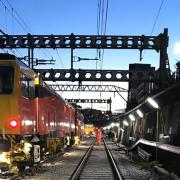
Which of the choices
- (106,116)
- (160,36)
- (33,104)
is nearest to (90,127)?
(106,116)

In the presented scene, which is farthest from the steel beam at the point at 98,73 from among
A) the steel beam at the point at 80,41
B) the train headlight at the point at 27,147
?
the train headlight at the point at 27,147

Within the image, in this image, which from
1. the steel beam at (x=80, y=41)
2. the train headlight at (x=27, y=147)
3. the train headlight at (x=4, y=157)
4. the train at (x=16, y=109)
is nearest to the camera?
the train headlight at (x=4, y=157)

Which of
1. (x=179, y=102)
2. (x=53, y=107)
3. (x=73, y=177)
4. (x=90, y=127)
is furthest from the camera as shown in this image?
(x=90, y=127)

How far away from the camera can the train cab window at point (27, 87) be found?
17.1 m

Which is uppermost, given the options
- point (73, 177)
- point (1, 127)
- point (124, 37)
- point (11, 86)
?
point (124, 37)

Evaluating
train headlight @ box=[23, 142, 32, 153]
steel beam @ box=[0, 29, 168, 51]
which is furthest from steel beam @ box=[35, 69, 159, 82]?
train headlight @ box=[23, 142, 32, 153]

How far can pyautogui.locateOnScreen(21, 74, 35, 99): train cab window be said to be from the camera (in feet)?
56.2

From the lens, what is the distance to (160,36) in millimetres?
45000

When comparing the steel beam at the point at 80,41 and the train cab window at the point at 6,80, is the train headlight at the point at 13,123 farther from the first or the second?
the steel beam at the point at 80,41

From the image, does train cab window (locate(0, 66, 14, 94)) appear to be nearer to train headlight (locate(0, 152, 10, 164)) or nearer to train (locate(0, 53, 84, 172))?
train (locate(0, 53, 84, 172))

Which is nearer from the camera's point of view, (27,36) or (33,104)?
(33,104)

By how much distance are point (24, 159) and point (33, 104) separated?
2401mm

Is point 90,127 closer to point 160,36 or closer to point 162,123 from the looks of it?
point 160,36

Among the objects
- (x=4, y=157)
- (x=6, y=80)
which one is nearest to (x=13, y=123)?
(x=4, y=157)
